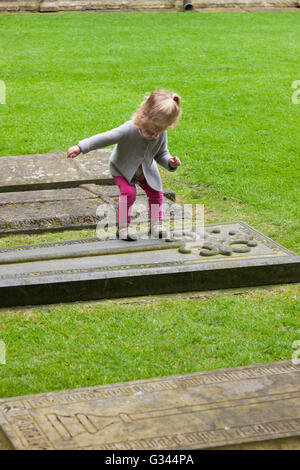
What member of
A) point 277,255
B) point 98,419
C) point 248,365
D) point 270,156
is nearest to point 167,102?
point 277,255

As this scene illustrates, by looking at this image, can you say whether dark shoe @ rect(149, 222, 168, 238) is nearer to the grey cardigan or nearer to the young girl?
the young girl

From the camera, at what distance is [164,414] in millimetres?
2951

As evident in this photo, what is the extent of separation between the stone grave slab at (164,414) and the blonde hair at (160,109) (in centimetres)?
174

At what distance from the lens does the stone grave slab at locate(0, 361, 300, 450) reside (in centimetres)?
278

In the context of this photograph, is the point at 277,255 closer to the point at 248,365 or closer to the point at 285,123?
the point at 248,365

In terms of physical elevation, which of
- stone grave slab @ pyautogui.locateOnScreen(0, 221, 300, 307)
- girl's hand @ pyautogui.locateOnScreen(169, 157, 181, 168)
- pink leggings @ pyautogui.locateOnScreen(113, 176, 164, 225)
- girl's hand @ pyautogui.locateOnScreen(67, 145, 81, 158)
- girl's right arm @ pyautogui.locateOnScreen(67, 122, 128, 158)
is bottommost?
stone grave slab @ pyautogui.locateOnScreen(0, 221, 300, 307)

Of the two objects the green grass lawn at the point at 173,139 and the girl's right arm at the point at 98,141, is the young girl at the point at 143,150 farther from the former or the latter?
the green grass lawn at the point at 173,139

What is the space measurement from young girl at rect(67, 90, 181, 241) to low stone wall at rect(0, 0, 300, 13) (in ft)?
45.2

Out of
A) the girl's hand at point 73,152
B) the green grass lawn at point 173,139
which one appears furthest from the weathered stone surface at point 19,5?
the girl's hand at point 73,152

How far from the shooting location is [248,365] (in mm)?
3391

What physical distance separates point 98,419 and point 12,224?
2.81 m

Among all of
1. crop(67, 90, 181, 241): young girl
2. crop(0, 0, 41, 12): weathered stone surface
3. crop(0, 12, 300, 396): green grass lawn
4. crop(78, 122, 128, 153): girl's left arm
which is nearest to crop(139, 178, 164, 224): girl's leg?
crop(67, 90, 181, 241): young girl

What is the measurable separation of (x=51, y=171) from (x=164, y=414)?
4112 millimetres

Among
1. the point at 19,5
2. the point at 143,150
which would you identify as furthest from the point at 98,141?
the point at 19,5
